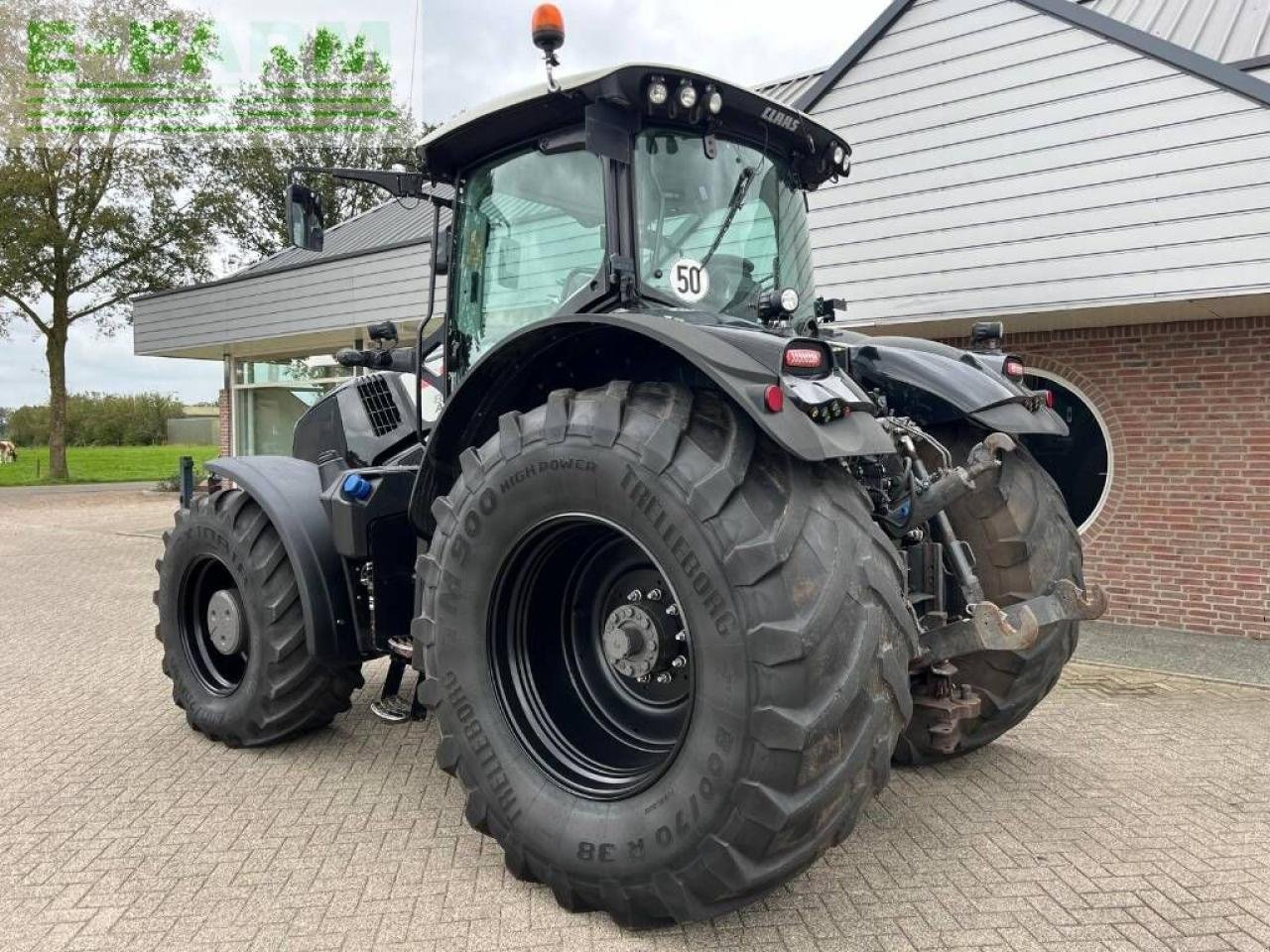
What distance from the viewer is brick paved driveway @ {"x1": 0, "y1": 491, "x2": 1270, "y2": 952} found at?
2689mm

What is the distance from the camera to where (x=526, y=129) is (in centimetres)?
343

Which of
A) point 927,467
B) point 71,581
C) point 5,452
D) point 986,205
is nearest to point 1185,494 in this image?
point 986,205

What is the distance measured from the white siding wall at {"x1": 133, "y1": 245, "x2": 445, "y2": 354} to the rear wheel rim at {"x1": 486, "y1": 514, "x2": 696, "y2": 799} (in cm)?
903

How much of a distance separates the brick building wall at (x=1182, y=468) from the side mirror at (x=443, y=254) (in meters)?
5.73

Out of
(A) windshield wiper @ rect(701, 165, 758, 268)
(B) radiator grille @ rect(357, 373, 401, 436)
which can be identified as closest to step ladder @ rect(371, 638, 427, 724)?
(B) radiator grille @ rect(357, 373, 401, 436)

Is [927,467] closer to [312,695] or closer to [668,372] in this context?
[668,372]

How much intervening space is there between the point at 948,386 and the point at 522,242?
1643mm

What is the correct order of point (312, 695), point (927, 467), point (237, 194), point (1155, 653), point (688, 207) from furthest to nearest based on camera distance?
point (237, 194) < point (1155, 653) < point (312, 695) < point (927, 467) < point (688, 207)

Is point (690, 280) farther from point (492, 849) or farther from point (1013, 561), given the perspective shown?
point (492, 849)

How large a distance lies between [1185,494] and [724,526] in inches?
250

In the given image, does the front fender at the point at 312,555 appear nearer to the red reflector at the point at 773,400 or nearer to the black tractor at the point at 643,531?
the black tractor at the point at 643,531

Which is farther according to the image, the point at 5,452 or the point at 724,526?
the point at 5,452

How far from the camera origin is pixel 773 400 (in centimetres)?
240
